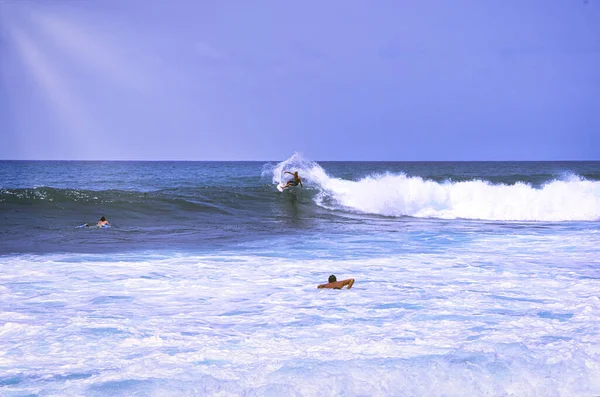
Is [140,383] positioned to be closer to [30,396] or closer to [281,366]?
[30,396]

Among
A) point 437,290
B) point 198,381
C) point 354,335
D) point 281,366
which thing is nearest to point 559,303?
point 437,290

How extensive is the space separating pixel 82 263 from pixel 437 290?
730cm

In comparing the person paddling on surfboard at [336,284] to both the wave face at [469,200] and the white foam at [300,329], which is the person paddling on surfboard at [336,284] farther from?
the wave face at [469,200]

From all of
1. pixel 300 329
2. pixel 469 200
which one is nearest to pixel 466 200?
pixel 469 200

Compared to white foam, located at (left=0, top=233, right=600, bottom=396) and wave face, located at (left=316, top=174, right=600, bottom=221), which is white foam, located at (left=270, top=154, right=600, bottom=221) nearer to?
wave face, located at (left=316, top=174, right=600, bottom=221)

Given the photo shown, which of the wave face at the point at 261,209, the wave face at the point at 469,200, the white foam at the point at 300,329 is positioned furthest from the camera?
the wave face at the point at 469,200

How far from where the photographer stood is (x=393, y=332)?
7414mm

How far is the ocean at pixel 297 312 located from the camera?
19.4 ft

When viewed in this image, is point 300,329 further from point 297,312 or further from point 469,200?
point 469,200

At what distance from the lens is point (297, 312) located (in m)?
8.46

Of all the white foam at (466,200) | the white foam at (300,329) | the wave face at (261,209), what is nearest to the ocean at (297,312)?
the white foam at (300,329)

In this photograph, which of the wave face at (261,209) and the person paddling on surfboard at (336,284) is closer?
the person paddling on surfboard at (336,284)

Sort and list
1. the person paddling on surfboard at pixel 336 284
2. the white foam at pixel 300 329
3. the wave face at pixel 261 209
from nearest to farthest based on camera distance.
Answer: the white foam at pixel 300 329 < the person paddling on surfboard at pixel 336 284 < the wave face at pixel 261 209

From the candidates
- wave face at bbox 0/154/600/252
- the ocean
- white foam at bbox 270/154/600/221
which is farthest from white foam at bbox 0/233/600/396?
white foam at bbox 270/154/600/221
